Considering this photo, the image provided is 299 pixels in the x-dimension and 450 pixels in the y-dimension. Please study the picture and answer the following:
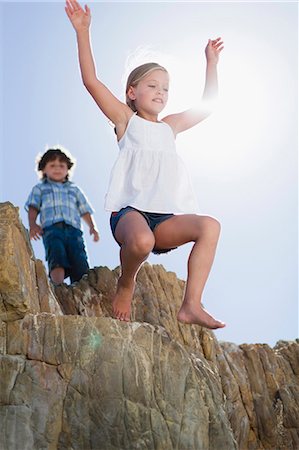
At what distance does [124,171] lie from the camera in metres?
6.82

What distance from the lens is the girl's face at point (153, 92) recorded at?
7047mm

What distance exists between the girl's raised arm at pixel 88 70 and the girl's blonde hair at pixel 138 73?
0.91 ft

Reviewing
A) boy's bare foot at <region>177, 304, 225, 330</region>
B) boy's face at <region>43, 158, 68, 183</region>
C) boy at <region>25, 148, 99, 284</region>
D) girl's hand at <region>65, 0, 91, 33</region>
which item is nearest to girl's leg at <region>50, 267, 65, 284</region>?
boy at <region>25, 148, 99, 284</region>

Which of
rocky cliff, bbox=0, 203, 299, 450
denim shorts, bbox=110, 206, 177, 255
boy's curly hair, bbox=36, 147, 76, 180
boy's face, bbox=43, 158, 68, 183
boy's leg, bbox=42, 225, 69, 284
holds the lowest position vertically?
rocky cliff, bbox=0, 203, 299, 450

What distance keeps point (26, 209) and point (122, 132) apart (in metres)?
3.06

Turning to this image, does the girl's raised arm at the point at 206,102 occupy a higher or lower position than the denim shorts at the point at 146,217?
higher

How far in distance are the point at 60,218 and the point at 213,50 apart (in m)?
3.13

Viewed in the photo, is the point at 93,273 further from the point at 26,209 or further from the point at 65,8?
the point at 65,8

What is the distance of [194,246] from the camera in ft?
21.5

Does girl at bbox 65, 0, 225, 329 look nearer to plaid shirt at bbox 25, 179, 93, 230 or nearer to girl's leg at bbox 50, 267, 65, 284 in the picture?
girl's leg at bbox 50, 267, 65, 284

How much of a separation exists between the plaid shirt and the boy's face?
0.10m

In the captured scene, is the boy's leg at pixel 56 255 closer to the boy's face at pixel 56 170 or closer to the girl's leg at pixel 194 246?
the boy's face at pixel 56 170

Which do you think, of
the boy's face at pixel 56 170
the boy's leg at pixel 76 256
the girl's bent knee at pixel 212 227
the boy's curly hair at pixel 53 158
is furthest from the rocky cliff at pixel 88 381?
the boy's curly hair at pixel 53 158

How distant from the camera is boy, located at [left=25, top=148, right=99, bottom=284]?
937 centimetres
